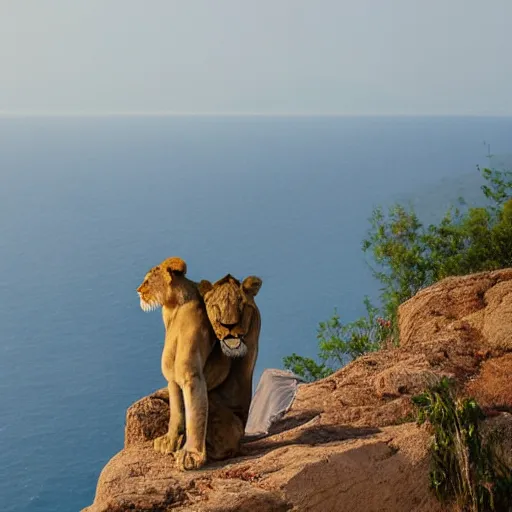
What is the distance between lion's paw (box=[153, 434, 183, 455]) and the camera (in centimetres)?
684

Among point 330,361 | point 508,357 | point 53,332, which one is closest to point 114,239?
point 53,332

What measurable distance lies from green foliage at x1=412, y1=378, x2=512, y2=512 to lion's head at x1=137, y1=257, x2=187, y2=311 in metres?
2.14

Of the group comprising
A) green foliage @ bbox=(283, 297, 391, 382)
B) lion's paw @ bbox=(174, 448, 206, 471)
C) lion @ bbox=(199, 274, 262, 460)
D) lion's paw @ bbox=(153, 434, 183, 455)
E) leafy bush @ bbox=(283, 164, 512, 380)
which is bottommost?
lion's paw @ bbox=(174, 448, 206, 471)

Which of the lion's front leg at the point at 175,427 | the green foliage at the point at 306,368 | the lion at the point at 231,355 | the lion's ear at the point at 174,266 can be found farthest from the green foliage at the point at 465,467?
the green foliage at the point at 306,368

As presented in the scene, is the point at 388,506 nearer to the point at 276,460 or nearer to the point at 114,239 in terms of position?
the point at 276,460

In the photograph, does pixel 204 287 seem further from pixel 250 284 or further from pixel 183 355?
pixel 183 355

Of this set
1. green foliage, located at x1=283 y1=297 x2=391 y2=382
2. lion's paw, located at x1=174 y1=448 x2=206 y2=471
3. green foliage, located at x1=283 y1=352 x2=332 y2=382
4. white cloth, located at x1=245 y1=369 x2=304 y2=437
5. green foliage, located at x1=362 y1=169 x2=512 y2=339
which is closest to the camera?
lion's paw, located at x1=174 y1=448 x2=206 y2=471

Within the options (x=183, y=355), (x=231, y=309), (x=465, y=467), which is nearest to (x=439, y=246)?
(x=465, y=467)

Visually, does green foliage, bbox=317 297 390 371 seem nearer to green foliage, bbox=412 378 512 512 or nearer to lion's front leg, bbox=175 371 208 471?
green foliage, bbox=412 378 512 512

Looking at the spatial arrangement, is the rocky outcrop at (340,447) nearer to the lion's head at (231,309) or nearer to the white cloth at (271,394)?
the lion's head at (231,309)

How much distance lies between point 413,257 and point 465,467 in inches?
399

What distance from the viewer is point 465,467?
22.5 feet

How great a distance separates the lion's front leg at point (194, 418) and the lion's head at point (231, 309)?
31 cm

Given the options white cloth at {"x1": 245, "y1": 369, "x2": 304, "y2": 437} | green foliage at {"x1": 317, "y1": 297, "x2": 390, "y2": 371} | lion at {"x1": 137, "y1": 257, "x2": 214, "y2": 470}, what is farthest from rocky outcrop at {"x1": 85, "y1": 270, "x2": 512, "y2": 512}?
green foliage at {"x1": 317, "y1": 297, "x2": 390, "y2": 371}
